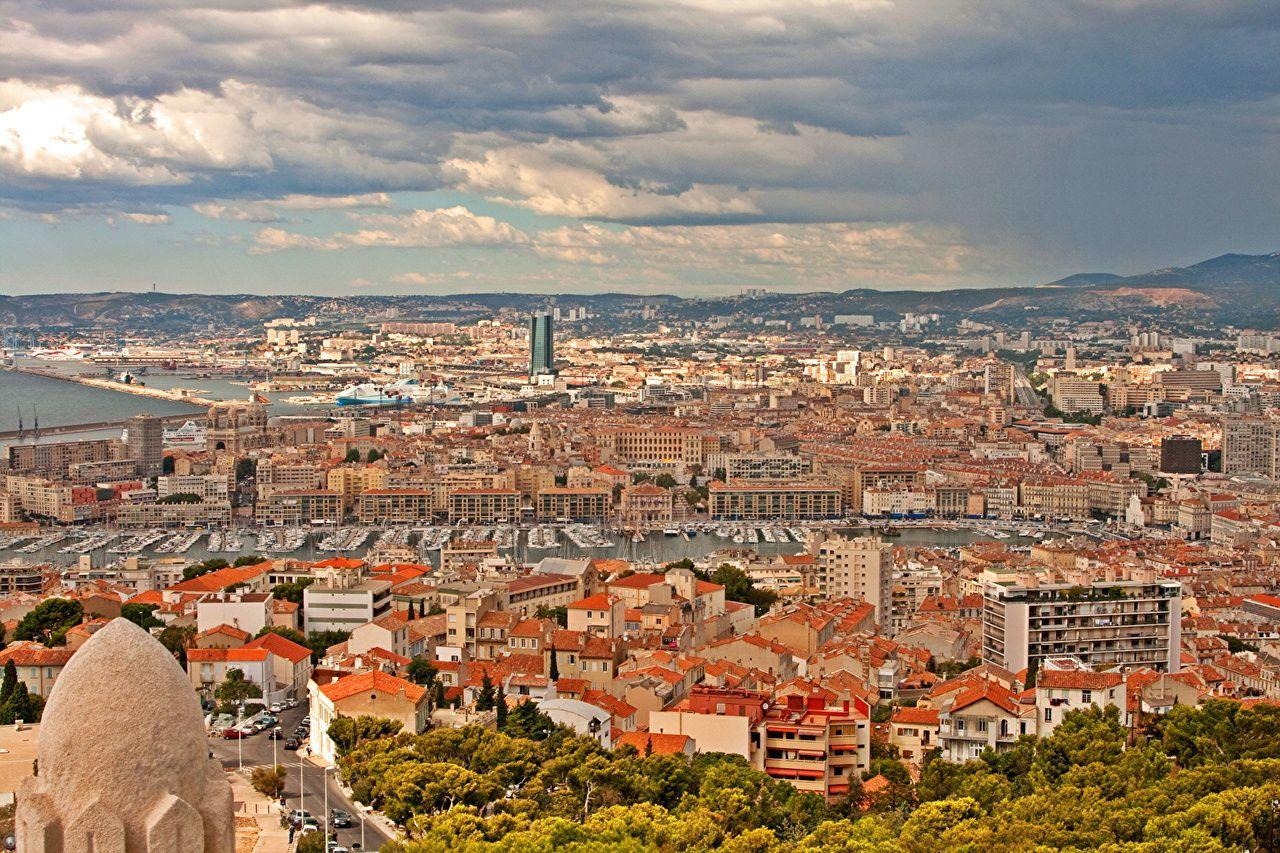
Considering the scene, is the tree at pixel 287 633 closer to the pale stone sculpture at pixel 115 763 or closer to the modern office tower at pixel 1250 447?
the pale stone sculpture at pixel 115 763

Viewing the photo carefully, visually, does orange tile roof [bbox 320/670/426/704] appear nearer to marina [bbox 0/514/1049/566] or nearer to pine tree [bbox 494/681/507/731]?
pine tree [bbox 494/681/507/731]

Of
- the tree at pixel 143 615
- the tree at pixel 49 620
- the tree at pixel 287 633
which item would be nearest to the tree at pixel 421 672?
the tree at pixel 287 633

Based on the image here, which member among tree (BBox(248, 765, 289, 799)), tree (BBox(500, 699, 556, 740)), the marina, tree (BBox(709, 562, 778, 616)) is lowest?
the marina

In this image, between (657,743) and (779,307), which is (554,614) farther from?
(779,307)

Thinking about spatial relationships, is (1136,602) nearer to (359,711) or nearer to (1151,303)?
(359,711)

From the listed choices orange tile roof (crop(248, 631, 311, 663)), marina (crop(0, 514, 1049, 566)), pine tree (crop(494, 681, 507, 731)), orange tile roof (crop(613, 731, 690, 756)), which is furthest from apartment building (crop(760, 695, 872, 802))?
marina (crop(0, 514, 1049, 566))
